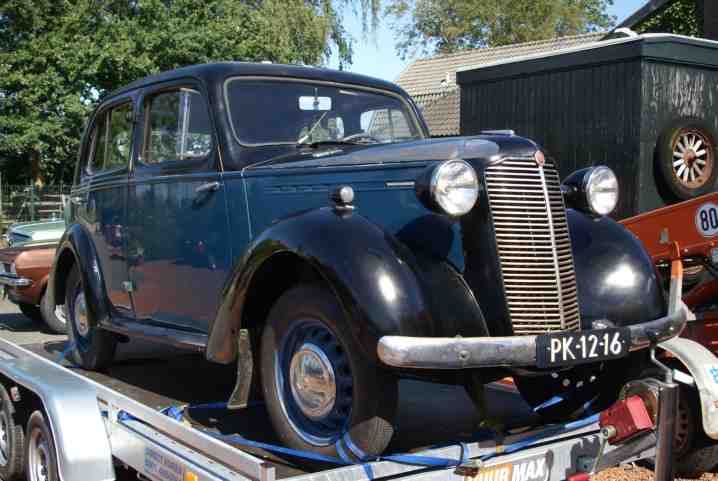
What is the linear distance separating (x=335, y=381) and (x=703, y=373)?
202cm

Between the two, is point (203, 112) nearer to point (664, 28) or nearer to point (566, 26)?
point (664, 28)

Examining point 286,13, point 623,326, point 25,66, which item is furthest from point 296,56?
point 623,326

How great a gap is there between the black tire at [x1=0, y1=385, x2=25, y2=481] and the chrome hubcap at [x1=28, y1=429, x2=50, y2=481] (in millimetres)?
175

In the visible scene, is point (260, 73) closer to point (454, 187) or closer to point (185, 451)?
point (454, 187)

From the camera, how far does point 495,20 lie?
43.0 metres

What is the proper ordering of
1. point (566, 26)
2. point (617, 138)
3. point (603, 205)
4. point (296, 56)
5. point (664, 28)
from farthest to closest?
point (566, 26) → point (296, 56) → point (664, 28) → point (617, 138) → point (603, 205)

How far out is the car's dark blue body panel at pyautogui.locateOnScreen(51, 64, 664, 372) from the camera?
9.87 ft

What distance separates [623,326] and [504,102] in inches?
245

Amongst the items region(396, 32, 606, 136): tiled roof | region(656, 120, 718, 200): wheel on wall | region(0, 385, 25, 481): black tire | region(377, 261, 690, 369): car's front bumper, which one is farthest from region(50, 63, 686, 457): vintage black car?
region(396, 32, 606, 136): tiled roof

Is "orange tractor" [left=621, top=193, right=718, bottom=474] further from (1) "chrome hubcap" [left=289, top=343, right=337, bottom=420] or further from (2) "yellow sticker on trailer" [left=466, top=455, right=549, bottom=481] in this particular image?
(1) "chrome hubcap" [left=289, top=343, right=337, bottom=420]

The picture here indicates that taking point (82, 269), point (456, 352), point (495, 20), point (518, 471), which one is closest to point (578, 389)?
point (518, 471)

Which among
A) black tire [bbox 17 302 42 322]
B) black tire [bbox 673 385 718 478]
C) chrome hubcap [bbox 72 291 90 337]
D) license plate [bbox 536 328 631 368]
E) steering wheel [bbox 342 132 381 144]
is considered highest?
steering wheel [bbox 342 132 381 144]

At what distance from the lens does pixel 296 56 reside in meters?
24.9

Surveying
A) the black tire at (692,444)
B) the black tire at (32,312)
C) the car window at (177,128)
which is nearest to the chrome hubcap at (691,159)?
the black tire at (692,444)
